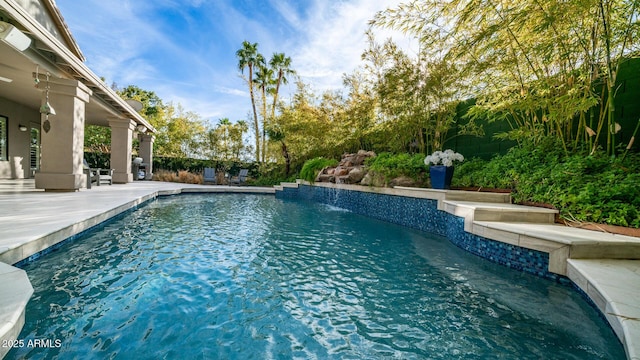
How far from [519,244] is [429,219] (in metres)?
→ 2.31

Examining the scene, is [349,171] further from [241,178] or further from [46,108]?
[241,178]

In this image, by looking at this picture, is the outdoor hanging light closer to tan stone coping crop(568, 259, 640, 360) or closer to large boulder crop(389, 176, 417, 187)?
large boulder crop(389, 176, 417, 187)

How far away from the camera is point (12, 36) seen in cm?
376

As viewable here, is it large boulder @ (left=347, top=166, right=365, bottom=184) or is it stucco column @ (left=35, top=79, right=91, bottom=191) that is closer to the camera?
stucco column @ (left=35, top=79, right=91, bottom=191)

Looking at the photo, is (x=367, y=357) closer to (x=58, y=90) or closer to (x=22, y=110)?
(x=58, y=90)

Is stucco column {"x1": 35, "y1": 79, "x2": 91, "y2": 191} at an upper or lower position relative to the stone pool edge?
upper

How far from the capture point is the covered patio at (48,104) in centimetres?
467

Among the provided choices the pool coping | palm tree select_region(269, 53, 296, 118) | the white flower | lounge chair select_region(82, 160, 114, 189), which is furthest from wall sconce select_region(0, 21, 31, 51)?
palm tree select_region(269, 53, 296, 118)

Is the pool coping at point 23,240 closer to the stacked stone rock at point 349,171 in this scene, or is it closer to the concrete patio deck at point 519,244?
the concrete patio deck at point 519,244

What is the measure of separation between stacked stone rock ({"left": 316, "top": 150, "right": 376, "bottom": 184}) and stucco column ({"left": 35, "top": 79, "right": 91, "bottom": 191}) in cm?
661

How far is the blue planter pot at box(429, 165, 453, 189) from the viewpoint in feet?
18.1

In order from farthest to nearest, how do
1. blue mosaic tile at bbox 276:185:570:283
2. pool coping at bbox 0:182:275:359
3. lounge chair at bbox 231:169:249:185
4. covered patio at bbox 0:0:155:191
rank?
lounge chair at bbox 231:169:249:185
covered patio at bbox 0:0:155:191
blue mosaic tile at bbox 276:185:570:283
pool coping at bbox 0:182:275:359

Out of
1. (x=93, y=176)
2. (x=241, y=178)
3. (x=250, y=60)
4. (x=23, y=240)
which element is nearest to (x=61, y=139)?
(x=93, y=176)

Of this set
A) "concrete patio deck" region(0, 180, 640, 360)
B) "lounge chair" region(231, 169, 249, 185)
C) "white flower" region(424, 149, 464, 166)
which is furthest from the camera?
"lounge chair" region(231, 169, 249, 185)
